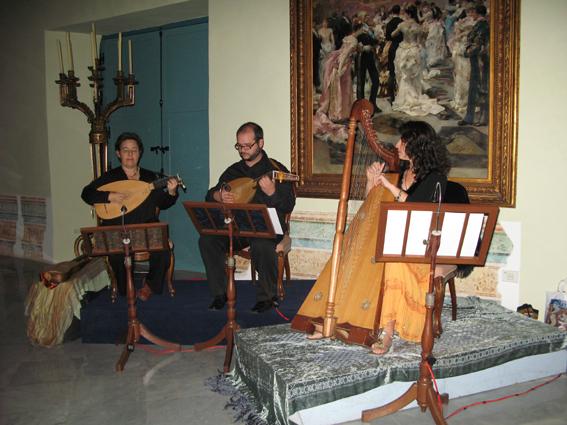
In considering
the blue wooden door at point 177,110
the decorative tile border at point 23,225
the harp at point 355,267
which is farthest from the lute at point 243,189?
the decorative tile border at point 23,225

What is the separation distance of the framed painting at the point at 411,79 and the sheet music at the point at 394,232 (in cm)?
173

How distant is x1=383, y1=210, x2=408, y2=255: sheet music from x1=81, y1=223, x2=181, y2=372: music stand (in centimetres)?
161

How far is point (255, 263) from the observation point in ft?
12.7

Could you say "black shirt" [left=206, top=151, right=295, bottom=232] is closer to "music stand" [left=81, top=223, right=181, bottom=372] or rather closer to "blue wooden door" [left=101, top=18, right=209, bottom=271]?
"music stand" [left=81, top=223, right=181, bottom=372]

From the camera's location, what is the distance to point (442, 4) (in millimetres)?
3973

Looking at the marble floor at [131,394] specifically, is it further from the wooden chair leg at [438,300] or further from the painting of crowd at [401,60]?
the painting of crowd at [401,60]

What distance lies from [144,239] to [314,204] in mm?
1600

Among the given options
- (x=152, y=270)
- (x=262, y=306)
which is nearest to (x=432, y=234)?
(x=262, y=306)

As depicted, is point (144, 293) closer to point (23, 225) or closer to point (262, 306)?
point (262, 306)

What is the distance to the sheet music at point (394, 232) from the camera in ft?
7.91

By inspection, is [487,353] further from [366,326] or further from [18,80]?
[18,80]

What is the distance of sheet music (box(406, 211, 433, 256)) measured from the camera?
2.45 m

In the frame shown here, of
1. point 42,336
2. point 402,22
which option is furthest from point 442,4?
point 42,336

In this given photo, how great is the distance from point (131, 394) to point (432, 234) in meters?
1.86
